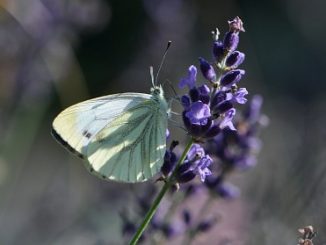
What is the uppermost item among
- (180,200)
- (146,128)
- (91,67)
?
(146,128)

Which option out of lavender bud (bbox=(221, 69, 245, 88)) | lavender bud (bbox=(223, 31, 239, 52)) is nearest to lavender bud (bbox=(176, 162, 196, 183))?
lavender bud (bbox=(221, 69, 245, 88))

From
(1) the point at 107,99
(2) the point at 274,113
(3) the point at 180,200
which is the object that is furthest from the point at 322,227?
(2) the point at 274,113

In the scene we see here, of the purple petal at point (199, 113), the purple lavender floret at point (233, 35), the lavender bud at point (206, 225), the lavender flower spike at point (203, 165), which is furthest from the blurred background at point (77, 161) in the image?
the purple lavender floret at point (233, 35)

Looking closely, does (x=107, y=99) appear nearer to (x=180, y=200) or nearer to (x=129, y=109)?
(x=129, y=109)

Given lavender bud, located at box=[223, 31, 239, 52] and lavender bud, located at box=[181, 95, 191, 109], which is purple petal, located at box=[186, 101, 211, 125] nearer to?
lavender bud, located at box=[181, 95, 191, 109]

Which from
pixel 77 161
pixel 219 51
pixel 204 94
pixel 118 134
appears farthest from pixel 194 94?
pixel 77 161

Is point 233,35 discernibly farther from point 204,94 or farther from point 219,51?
point 204,94
